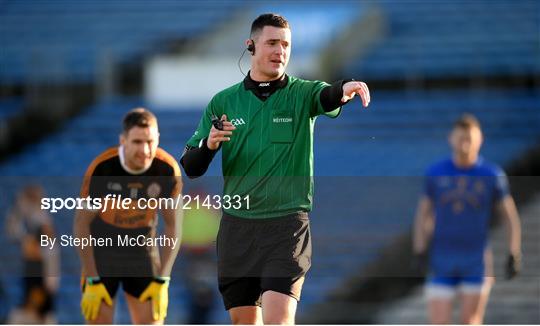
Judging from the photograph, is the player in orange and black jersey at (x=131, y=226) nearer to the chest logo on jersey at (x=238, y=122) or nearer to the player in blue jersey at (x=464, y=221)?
the chest logo on jersey at (x=238, y=122)

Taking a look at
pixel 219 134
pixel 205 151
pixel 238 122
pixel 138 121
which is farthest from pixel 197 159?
pixel 138 121

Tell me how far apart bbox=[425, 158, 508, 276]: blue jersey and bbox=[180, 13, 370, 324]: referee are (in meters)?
3.31

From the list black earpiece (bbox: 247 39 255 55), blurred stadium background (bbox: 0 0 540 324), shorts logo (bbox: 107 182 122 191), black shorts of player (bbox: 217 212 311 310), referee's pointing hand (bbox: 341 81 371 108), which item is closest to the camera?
referee's pointing hand (bbox: 341 81 371 108)

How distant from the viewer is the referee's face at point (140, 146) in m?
7.70

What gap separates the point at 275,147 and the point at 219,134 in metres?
0.39

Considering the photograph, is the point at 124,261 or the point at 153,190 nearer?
the point at 153,190

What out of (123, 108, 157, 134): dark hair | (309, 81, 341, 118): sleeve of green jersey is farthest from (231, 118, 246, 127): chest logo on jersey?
(123, 108, 157, 134): dark hair

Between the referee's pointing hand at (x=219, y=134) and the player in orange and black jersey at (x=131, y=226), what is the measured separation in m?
1.40

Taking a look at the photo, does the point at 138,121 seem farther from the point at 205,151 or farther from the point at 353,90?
the point at 353,90

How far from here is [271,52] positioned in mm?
6516

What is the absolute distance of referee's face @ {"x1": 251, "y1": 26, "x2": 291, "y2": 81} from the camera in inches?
255

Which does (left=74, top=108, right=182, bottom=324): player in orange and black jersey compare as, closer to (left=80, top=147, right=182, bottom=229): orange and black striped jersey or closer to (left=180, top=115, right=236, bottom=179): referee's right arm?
(left=80, top=147, right=182, bottom=229): orange and black striped jersey

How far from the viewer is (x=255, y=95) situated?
261 inches

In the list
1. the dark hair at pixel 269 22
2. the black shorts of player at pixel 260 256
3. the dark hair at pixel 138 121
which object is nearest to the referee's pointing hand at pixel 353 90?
the dark hair at pixel 269 22
